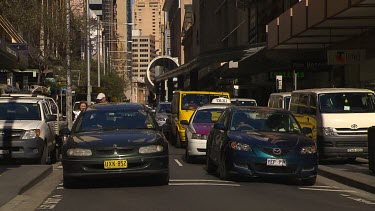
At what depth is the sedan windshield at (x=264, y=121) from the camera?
13.2 m

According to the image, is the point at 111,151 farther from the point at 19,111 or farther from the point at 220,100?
the point at 220,100

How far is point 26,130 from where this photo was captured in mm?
15883

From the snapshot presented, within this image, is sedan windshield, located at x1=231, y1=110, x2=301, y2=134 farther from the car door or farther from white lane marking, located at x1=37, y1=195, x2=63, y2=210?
white lane marking, located at x1=37, y1=195, x2=63, y2=210

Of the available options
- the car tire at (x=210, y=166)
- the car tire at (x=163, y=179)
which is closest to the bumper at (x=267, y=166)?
the car tire at (x=163, y=179)

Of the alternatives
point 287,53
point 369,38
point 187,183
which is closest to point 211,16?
point 287,53

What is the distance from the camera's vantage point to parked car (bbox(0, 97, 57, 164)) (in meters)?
15.7

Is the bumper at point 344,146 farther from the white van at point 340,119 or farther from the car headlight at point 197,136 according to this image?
the car headlight at point 197,136

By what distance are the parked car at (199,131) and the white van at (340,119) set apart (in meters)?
2.95

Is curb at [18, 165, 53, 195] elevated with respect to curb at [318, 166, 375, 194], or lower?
elevated

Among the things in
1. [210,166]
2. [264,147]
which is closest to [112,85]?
[210,166]

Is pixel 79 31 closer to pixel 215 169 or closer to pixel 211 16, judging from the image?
pixel 215 169

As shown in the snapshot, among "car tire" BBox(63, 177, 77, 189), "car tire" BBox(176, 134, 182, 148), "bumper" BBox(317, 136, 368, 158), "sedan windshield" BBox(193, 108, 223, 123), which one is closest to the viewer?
"car tire" BBox(63, 177, 77, 189)

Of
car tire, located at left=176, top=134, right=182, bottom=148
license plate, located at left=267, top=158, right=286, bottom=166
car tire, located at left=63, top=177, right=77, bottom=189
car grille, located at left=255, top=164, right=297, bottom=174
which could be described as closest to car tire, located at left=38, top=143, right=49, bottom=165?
car tire, located at left=63, top=177, right=77, bottom=189

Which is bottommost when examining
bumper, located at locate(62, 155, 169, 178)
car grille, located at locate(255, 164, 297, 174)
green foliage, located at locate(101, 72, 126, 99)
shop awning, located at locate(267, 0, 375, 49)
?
car grille, located at locate(255, 164, 297, 174)
